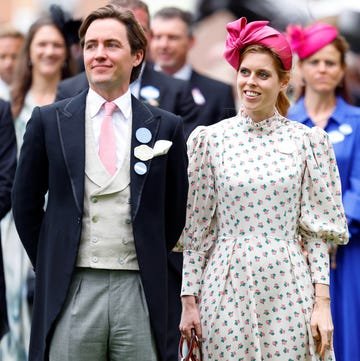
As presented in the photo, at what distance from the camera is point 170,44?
9953mm

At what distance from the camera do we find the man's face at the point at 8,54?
10.5 metres

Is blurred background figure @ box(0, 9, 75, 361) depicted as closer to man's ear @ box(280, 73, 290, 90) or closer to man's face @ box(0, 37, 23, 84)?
man's face @ box(0, 37, 23, 84)

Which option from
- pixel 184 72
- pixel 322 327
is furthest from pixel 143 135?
pixel 184 72

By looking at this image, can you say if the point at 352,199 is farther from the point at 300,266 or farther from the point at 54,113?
the point at 54,113

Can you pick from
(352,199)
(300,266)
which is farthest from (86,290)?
(352,199)

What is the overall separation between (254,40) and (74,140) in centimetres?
97

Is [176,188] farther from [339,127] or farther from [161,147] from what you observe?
[339,127]

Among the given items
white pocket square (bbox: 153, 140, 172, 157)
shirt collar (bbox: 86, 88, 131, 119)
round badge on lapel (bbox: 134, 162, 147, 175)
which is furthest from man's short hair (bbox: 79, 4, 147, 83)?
round badge on lapel (bbox: 134, 162, 147, 175)

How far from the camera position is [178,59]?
32.5 feet

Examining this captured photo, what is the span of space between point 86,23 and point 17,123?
300 centimetres

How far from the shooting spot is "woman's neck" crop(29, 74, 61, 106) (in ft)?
30.3

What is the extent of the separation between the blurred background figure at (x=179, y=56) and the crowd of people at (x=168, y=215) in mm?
3179

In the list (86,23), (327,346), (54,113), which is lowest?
(327,346)

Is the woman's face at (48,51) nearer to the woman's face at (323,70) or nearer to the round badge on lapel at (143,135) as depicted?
the woman's face at (323,70)
